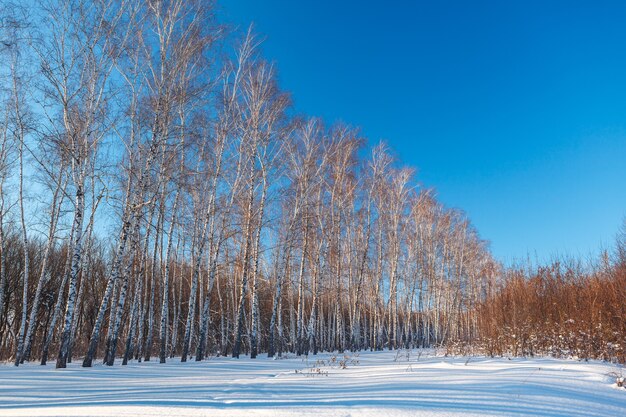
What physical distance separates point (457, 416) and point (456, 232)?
3505 centimetres

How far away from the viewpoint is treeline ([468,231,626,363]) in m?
9.16

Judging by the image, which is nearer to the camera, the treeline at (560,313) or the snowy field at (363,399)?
the snowy field at (363,399)

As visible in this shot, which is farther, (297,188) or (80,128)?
(297,188)

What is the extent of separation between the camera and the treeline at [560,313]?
30.1 feet

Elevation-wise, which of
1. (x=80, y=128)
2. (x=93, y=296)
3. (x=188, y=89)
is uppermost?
(x=188, y=89)

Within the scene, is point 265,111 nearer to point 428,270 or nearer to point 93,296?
point 93,296

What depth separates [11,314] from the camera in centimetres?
2141

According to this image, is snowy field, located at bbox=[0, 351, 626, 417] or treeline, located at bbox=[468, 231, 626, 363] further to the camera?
treeline, located at bbox=[468, 231, 626, 363]

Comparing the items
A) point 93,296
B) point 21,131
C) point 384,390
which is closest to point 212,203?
point 21,131

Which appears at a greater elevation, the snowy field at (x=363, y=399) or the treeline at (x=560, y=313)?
the treeline at (x=560, y=313)

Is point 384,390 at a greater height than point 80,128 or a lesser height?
lesser

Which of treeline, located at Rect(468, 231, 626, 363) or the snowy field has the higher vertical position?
treeline, located at Rect(468, 231, 626, 363)

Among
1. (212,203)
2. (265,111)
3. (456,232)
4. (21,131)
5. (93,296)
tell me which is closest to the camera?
(21,131)

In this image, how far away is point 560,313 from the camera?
33.7 ft
